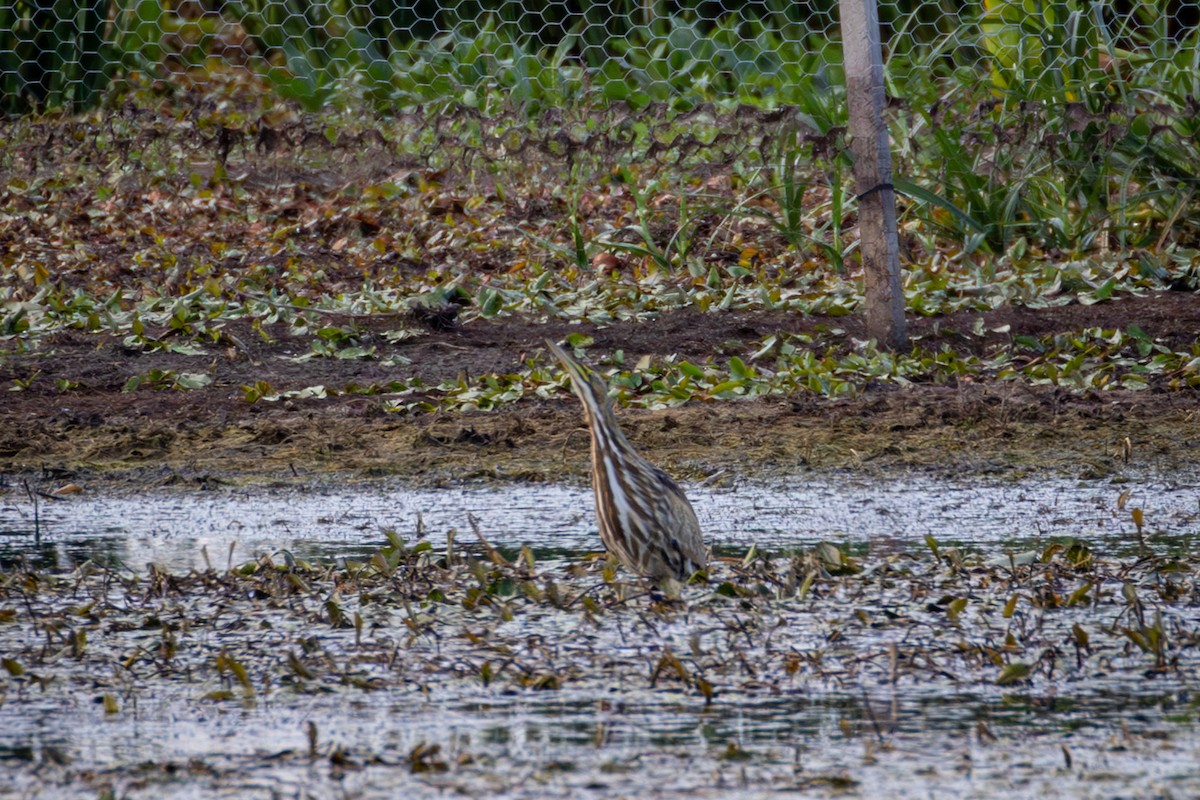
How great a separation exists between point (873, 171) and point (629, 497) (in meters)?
4.44

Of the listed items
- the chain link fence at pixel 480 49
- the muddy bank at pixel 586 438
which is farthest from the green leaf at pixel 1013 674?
the chain link fence at pixel 480 49

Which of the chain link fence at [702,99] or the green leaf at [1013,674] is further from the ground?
the chain link fence at [702,99]

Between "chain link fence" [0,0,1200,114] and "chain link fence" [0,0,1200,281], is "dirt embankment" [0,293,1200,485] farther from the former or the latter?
"chain link fence" [0,0,1200,114]

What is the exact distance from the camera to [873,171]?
9328 mm

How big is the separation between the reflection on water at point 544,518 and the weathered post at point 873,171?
2.22 metres

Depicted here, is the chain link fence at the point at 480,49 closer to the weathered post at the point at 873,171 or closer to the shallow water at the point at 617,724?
the weathered post at the point at 873,171

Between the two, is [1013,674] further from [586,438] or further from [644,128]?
[644,128]

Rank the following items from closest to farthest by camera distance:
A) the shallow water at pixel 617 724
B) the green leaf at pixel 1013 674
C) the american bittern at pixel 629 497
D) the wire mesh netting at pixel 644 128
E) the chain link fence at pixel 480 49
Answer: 1. the shallow water at pixel 617 724
2. the green leaf at pixel 1013 674
3. the american bittern at pixel 629 497
4. the wire mesh netting at pixel 644 128
5. the chain link fence at pixel 480 49

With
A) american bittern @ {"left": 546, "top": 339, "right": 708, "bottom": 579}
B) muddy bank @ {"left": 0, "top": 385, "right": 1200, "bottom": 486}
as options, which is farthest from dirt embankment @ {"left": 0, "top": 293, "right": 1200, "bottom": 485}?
american bittern @ {"left": 546, "top": 339, "right": 708, "bottom": 579}

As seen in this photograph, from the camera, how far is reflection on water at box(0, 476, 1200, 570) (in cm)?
627

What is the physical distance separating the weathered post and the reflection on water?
2219mm

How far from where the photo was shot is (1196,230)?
11555mm

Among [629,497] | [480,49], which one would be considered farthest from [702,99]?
[629,497]

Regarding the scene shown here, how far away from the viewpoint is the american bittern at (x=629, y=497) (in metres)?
5.39
